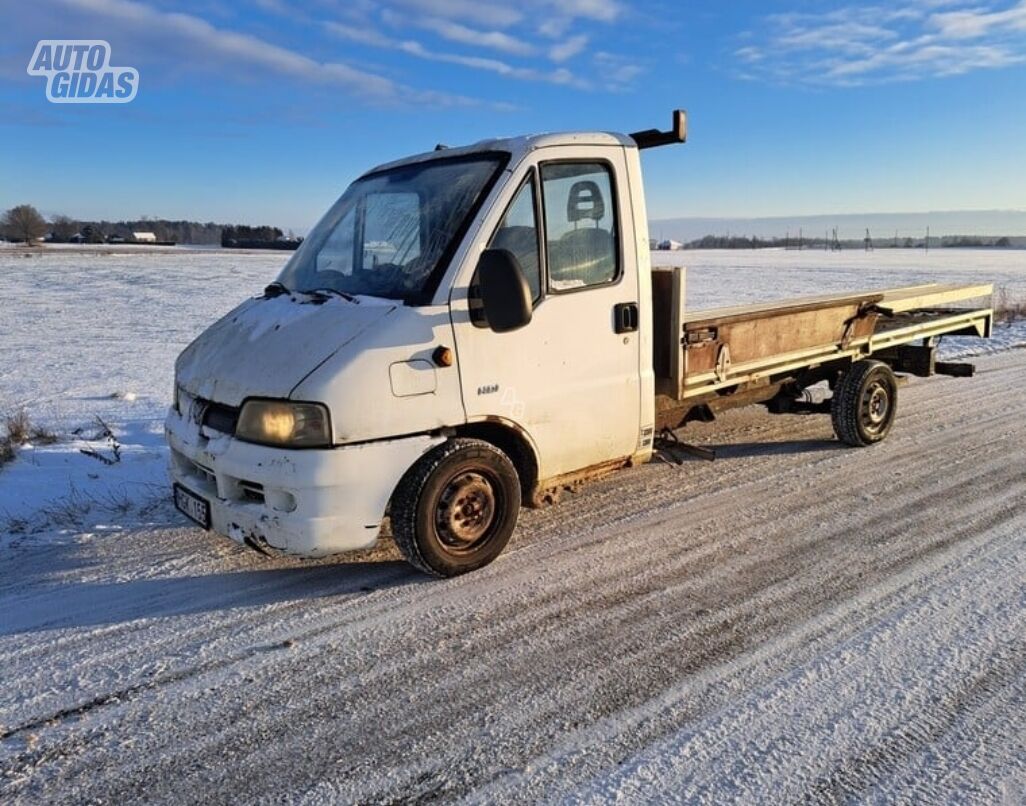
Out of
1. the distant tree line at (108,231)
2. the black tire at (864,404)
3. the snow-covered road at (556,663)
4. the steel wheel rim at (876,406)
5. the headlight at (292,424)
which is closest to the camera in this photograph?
the snow-covered road at (556,663)

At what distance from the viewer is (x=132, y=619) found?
387cm

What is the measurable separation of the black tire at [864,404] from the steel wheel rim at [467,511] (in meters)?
3.83

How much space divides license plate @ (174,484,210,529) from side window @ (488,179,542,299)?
6.95ft

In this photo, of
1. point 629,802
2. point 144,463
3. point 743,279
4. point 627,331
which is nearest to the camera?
point 629,802

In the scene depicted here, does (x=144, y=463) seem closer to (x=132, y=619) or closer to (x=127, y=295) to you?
(x=132, y=619)

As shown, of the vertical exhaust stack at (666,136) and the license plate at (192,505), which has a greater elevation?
the vertical exhaust stack at (666,136)

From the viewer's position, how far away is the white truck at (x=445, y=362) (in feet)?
12.7

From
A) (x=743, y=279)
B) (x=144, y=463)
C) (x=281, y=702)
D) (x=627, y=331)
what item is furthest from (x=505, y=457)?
(x=743, y=279)

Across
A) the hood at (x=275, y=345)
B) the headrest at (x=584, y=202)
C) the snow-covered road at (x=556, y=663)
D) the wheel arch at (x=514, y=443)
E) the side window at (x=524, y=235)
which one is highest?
the headrest at (x=584, y=202)

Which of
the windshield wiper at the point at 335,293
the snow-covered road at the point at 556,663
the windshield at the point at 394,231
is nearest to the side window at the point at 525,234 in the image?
the windshield at the point at 394,231

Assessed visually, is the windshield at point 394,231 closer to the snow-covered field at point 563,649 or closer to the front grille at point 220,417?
the front grille at point 220,417

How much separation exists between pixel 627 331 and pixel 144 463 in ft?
13.9

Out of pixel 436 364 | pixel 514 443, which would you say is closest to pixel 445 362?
pixel 436 364

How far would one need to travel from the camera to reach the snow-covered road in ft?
8.91
